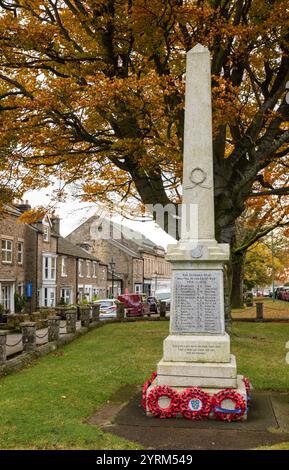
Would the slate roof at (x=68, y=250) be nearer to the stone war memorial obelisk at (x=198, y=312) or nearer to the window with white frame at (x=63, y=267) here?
the window with white frame at (x=63, y=267)

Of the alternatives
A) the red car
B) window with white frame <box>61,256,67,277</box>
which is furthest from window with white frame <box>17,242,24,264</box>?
the red car

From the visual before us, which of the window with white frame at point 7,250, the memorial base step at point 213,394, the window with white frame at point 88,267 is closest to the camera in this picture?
the memorial base step at point 213,394

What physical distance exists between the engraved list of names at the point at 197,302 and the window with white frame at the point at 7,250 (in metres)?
Answer: 30.4

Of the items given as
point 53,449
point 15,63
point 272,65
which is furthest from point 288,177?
point 53,449

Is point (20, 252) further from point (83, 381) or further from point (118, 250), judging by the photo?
point (118, 250)

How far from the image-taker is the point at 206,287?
Answer: 29.9 feet

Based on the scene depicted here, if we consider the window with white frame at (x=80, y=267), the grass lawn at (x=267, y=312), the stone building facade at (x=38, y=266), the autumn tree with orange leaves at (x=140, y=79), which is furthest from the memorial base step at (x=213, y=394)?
the window with white frame at (x=80, y=267)

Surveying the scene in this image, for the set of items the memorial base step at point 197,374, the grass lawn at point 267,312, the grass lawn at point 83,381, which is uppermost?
the memorial base step at point 197,374

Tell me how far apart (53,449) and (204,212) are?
4.98 m

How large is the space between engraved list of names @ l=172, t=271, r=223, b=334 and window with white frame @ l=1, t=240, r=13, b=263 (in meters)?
30.4

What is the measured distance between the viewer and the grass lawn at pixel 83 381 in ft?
22.7

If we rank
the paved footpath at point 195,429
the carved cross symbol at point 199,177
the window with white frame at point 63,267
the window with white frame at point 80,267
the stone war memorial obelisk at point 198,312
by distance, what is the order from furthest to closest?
the window with white frame at point 80,267 < the window with white frame at point 63,267 < the carved cross symbol at point 199,177 < the stone war memorial obelisk at point 198,312 < the paved footpath at point 195,429
